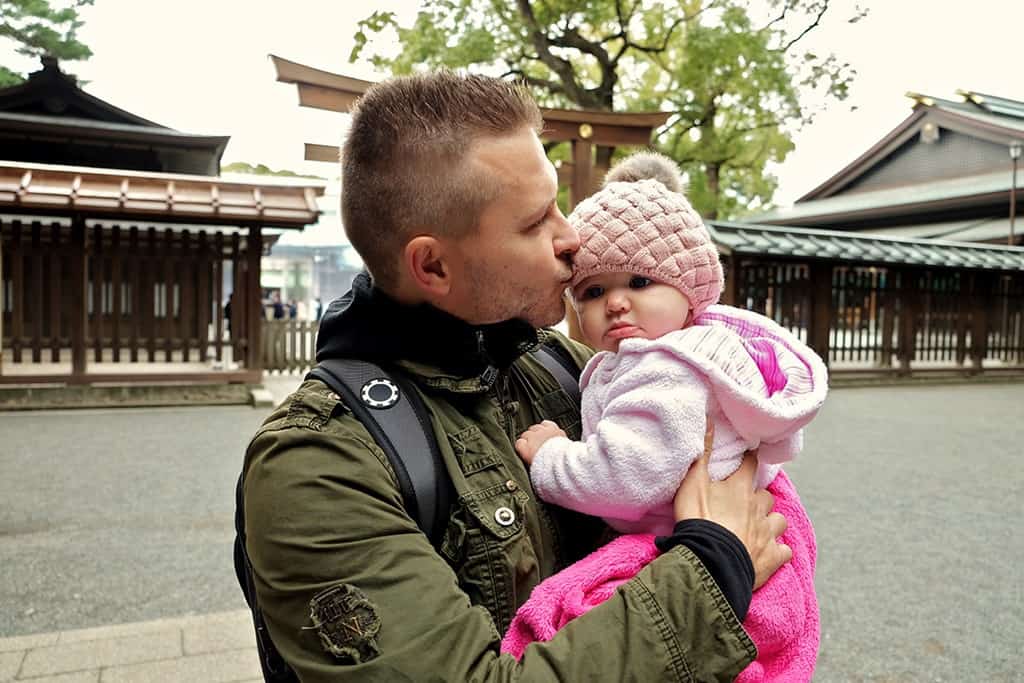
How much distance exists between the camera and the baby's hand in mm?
1384

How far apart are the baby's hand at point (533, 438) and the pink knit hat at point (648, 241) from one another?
265 mm

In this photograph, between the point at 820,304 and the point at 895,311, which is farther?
the point at 895,311

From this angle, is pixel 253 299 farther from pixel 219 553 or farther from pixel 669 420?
pixel 669 420

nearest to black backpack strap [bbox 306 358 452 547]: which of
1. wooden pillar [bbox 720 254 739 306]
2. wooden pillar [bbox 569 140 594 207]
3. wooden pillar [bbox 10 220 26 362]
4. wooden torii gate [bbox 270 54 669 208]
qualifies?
wooden torii gate [bbox 270 54 669 208]

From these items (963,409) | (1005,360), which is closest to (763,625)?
(963,409)

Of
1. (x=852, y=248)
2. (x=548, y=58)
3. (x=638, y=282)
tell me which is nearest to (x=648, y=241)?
(x=638, y=282)

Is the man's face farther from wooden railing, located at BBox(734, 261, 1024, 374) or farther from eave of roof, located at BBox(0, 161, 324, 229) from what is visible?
wooden railing, located at BBox(734, 261, 1024, 374)

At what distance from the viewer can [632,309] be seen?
1.43 meters

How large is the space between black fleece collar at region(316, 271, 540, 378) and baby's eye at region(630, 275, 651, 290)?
0.28 metres

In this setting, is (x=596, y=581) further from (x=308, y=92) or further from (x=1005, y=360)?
(x=1005, y=360)

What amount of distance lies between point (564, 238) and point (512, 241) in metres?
0.13

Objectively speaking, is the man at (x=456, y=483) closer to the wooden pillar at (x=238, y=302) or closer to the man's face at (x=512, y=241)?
the man's face at (x=512, y=241)

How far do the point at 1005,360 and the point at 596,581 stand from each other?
1833 centimetres

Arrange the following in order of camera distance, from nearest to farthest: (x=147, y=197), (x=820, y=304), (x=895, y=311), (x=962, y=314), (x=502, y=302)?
(x=502, y=302) < (x=147, y=197) < (x=820, y=304) < (x=895, y=311) < (x=962, y=314)
